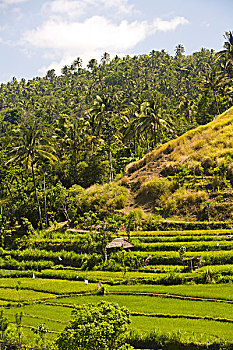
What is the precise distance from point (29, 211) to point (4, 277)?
11632 millimetres

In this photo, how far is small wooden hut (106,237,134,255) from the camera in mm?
27828

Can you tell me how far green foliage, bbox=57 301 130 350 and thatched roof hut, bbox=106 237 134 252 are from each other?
1521 centimetres

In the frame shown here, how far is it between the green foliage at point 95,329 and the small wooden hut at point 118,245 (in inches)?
598

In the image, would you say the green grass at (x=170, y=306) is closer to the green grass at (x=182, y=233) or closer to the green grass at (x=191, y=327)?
the green grass at (x=191, y=327)

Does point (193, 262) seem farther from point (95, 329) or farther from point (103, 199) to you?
point (103, 199)

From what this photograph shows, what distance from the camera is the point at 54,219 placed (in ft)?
135

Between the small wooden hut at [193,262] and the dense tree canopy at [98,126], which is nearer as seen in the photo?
the small wooden hut at [193,262]

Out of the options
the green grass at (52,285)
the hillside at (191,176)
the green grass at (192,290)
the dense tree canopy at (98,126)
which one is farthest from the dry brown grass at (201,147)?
the green grass at (52,285)

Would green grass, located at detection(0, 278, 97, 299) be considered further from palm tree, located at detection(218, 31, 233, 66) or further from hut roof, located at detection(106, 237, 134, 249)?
palm tree, located at detection(218, 31, 233, 66)

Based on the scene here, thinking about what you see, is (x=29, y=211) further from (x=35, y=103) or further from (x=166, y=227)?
(x=35, y=103)

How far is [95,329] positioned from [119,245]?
650 inches

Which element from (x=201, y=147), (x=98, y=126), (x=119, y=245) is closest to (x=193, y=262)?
(x=119, y=245)

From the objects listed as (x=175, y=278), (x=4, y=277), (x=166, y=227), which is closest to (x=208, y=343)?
(x=175, y=278)

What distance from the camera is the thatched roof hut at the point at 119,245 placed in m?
27.8
